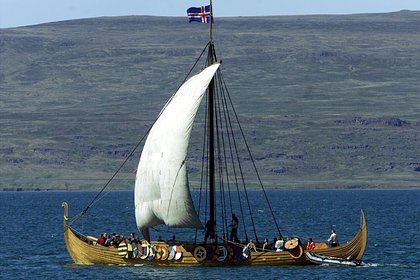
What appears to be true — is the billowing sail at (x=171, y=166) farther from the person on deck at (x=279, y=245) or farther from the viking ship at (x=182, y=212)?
the person on deck at (x=279, y=245)

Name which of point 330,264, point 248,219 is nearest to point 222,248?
point 330,264

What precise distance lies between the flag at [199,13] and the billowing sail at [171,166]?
473cm

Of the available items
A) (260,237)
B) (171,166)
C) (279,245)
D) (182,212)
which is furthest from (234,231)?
(260,237)

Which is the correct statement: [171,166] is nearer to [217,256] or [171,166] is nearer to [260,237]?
[217,256]

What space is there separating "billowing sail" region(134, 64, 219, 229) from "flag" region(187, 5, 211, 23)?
4.73 metres

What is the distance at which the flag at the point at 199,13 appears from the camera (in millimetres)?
73375

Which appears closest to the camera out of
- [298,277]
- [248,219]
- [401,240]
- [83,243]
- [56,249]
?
[298,277]

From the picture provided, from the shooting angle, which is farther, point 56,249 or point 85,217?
point 85,217

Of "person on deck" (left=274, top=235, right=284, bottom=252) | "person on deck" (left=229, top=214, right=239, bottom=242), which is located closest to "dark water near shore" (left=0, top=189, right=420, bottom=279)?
"person on deck" (left=274, top=235, right=284, bottom=252)

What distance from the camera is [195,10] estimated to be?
243 ft

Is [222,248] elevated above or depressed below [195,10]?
below

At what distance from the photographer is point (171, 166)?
6869 cm

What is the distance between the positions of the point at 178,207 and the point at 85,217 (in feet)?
256

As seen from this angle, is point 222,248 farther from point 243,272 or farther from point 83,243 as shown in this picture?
point 83,243
